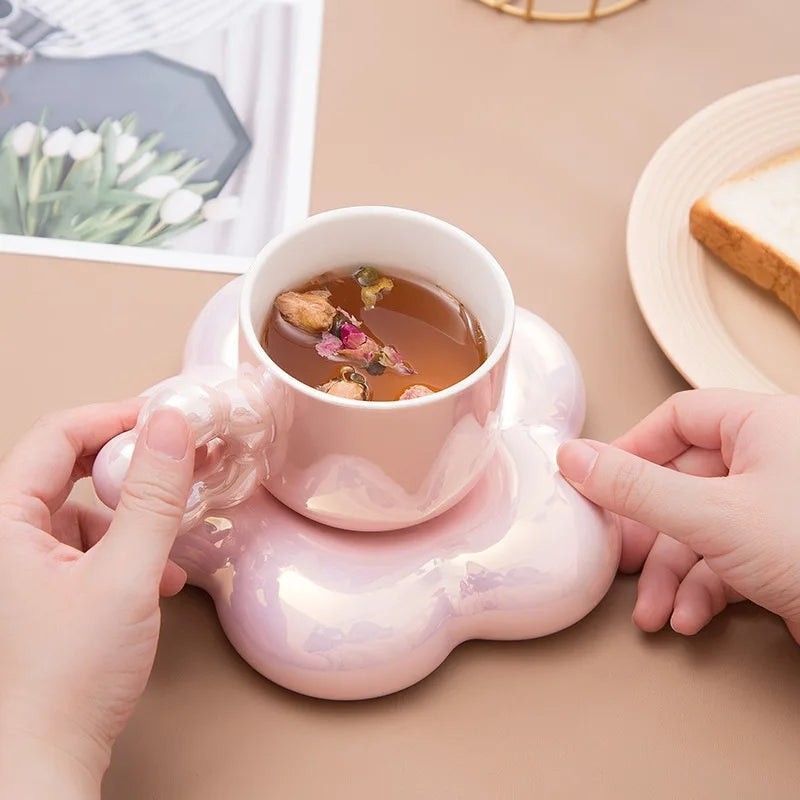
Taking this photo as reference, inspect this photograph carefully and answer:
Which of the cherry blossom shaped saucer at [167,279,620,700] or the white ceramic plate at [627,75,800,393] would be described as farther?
the white ceramic plate at [627,75,800,393]

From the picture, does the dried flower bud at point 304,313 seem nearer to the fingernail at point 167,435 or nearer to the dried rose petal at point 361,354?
the dried rose petal at point 361,354

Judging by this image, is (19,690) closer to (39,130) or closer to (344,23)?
(39,130)

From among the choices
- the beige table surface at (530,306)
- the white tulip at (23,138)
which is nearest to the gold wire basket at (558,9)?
the beige table surface at (530,306)

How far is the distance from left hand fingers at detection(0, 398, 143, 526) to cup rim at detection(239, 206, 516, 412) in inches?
4.7

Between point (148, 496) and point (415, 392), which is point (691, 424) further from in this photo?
point (148, 496)

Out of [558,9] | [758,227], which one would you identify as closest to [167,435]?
[758,227]

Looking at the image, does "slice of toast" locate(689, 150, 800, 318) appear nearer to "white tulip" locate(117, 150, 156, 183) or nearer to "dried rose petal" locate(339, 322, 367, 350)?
"dried rose petal" locate(339, 322, 367, 350)

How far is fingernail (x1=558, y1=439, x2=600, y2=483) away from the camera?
0.63 metres

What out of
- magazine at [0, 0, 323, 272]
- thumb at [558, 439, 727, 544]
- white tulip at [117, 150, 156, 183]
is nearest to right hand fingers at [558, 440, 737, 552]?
thumb at [558, 439, 727, 544]

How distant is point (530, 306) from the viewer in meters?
0.84

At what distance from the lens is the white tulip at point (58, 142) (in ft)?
2.91

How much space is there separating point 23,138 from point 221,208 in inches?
7.5

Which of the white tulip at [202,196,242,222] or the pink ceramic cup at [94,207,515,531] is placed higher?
the pink ceramic cup at [94,207,515,531]

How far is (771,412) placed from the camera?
63 cm
